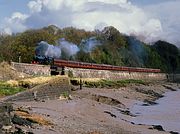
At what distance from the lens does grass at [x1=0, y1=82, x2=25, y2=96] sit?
109 ft

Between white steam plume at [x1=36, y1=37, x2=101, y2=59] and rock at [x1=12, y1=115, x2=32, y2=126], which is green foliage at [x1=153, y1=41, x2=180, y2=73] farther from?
rock at [x1=12, y1=115, x2=32, y2=126]

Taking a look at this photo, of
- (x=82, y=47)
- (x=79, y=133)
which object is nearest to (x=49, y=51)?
(x=82, y=47)

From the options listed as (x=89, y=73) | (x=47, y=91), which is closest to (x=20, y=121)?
(x=47, y=91)

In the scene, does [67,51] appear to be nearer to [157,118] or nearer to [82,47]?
[82,47]

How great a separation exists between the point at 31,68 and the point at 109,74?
105 ft

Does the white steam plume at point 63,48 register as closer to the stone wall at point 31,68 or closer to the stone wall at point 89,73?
the stone wall at point 89,73

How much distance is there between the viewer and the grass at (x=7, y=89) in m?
33.2

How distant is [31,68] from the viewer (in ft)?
165

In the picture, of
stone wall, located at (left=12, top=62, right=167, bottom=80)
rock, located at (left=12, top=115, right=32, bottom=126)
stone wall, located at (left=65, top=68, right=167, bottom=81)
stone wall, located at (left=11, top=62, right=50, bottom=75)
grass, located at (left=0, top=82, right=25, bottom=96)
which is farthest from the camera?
stone wall, located at (left=65, top=68, right=167, bottom=81)

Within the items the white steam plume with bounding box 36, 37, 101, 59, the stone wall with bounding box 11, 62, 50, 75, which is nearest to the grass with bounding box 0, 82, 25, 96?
the stone wall with bounding box 11, 62, 50, 75

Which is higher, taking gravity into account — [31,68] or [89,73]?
[31,68]

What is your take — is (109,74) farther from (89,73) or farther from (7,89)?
(7,89)

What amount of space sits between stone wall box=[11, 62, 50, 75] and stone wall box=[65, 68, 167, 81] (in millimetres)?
7425

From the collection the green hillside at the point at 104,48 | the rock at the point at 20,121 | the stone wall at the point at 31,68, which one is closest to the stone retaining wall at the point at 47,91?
the stone wall at the point at 31,68
